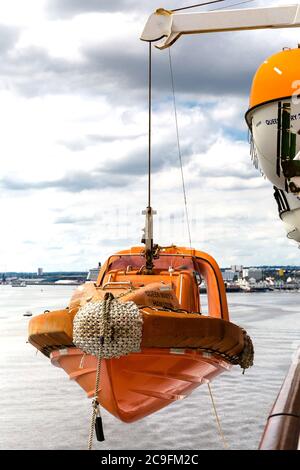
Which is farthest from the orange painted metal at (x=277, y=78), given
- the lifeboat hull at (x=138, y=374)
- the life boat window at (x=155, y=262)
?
the lifeboat hull at (x=138, y=374)

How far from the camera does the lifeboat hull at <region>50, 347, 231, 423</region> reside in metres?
7.31

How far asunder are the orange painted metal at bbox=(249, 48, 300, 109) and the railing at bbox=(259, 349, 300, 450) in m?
9.96

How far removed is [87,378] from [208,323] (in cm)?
186

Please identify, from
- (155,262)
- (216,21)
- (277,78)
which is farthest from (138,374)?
(216,21)

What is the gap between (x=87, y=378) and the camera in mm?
8047

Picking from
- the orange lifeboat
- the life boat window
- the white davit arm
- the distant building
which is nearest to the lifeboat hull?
the orange lifeboat

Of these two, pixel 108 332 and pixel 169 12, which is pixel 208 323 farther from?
pixel 169 12

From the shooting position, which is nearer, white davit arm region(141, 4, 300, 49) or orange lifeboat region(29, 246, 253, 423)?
orange lifeboat region(29, 246, 253, 423)

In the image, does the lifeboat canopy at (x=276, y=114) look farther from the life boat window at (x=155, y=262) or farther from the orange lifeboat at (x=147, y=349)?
the orange lifeboat at (x=147, y=349)

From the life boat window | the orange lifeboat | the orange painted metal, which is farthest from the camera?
the orange painted metal

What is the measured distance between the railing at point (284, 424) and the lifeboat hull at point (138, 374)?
430cm

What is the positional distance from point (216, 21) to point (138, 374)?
9.13 meters

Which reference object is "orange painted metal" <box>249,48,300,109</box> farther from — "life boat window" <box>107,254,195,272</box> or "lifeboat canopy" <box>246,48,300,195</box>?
"life boat window" <box>107,254,195,272</box>
